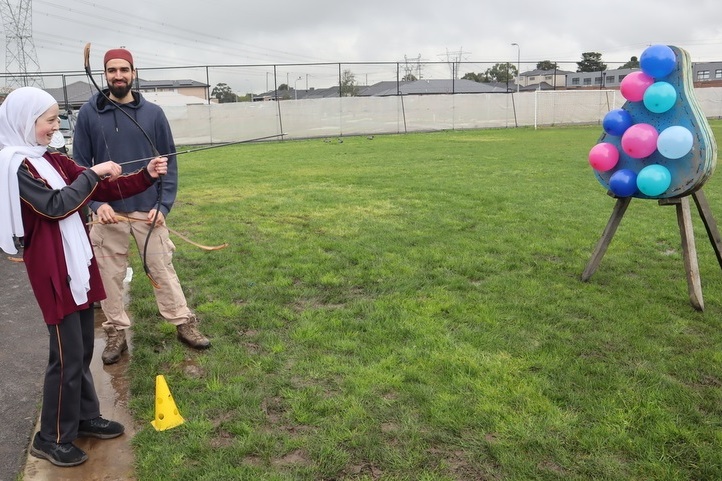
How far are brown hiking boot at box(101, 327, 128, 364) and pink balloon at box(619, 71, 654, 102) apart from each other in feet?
14.0

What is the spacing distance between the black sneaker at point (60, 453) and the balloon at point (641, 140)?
4.35 meters

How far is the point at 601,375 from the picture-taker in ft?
11.7

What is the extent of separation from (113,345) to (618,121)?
4275mm

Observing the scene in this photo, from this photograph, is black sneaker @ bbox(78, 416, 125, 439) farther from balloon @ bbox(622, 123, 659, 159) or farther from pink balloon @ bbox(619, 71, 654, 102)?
pink balloon @ bbox(619, 71, 654, 102)

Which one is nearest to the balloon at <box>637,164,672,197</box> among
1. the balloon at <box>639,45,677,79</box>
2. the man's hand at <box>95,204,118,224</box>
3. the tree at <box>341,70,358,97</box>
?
the balloon at <box>639,45,677,79</box>

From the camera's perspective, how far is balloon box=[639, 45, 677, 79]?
14.5 feet

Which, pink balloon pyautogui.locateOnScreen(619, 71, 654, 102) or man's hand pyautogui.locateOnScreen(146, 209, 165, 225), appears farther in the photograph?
pink balloon pyautogui.locateOnScreen(619, 71, 654, 102)

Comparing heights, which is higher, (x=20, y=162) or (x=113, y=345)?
(x=20, y=162)

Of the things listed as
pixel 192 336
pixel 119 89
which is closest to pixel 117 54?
pixel 119 89

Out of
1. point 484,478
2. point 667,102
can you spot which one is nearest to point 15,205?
point 484,478

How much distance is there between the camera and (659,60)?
443cm

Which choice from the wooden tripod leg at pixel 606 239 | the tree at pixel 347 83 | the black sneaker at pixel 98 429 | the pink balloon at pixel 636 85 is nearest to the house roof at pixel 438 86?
the tree at pixel 347 83

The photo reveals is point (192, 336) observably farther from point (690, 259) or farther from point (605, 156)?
point (690, 259)

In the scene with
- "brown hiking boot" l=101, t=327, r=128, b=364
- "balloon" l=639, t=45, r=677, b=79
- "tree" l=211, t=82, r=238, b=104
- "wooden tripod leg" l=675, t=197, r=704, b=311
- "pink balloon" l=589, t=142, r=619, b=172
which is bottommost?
"brown hiking boot" l=101, t=327, r=128, b=364
